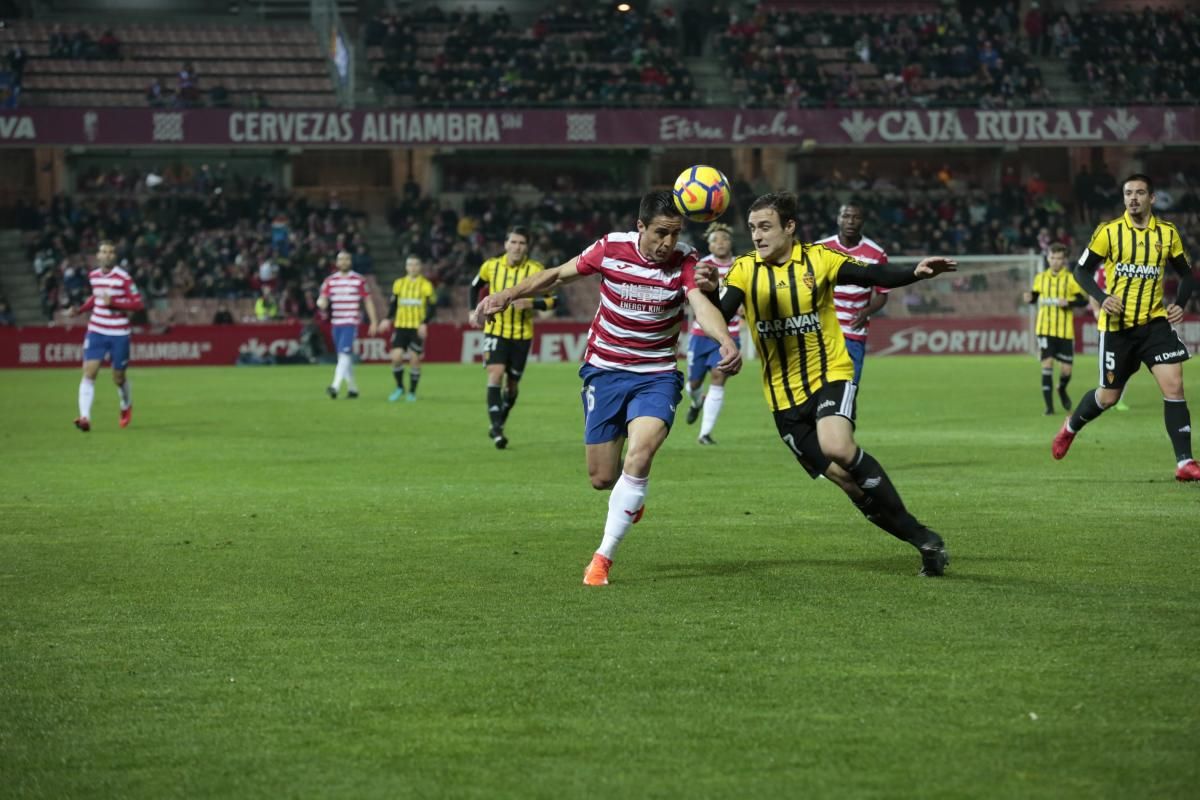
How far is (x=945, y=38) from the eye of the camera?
52281mm

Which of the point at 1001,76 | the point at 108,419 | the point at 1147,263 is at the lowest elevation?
the point at 108,419

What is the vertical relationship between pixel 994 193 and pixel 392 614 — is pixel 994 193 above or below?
above

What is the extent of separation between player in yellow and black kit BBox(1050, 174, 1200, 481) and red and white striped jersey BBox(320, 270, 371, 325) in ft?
55.7

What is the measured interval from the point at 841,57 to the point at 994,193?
660 centimetres

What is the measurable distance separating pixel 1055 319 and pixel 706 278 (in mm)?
16090

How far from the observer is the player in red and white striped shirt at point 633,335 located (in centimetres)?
877

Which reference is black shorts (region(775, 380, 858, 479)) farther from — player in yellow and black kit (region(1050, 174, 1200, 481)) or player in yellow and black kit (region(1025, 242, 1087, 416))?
player in yellow and black kit (region(1025, 242, 1087, 416))

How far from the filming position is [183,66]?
4878cm

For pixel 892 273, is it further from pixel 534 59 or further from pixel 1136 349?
pixel 534 59

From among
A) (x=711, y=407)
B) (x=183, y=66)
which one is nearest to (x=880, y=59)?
(x=183, y=66)

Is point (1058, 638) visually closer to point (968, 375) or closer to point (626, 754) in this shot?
point (626, 754)

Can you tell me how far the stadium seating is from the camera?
156 feet

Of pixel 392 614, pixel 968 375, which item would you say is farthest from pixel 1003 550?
pixel 968 375

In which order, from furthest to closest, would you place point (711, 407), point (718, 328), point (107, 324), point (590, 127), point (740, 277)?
point (590, 127) → point (107, 324) → point (711, 407) → point (740, 277) → point (718, 328)
